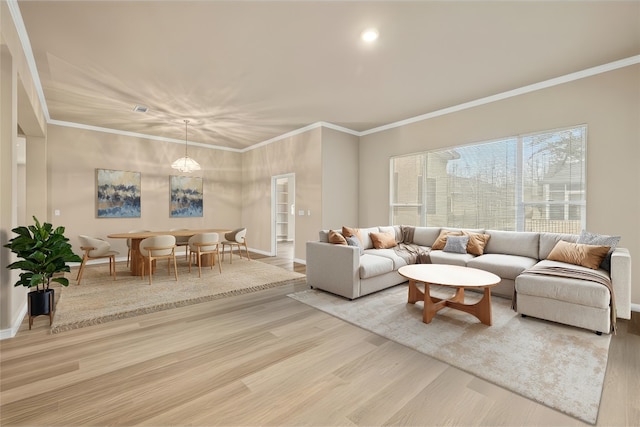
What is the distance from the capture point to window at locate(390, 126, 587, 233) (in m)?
4.07

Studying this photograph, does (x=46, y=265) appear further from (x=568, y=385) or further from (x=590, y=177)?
(x=590, y=177)

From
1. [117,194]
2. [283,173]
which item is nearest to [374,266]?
[283,173]

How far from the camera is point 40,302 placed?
9.64ft

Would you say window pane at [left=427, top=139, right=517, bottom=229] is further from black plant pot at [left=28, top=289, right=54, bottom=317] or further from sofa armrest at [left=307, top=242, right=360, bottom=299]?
black plant pot at [left=28, top=289, right=54, bottom=317]

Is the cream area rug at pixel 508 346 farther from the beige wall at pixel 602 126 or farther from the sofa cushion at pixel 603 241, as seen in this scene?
the beige wall at pixel 602 126

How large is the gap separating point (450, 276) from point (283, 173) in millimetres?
4752

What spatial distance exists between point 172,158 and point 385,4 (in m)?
6.28

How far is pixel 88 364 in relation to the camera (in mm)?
2248

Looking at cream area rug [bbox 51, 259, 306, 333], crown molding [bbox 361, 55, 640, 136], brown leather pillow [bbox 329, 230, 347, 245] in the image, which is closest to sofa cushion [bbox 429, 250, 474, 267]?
brown leather pillow [bbox 329, 230, 347, 245]

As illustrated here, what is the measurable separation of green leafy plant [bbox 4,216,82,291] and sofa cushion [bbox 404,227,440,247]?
4875mm

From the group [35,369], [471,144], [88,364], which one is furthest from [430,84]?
[35,369]

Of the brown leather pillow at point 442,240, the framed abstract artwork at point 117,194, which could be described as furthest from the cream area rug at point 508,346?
the framed abstract artwork at point 117,194

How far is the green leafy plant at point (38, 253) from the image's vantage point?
106 inches

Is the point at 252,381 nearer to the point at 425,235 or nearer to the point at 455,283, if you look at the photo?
the point at 455,283
